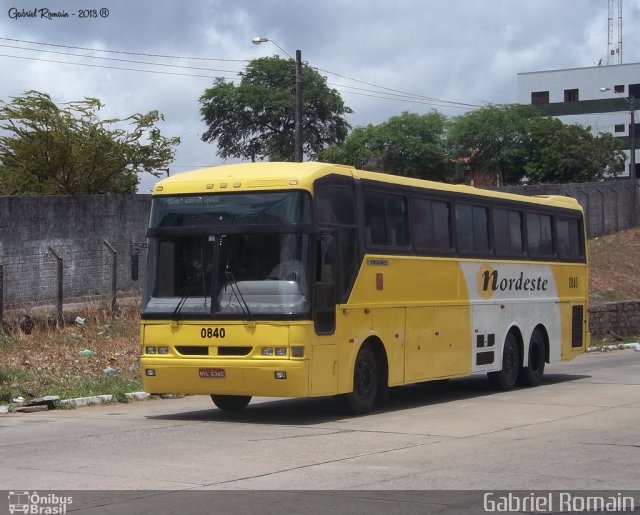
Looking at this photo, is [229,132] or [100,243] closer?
[100,243]

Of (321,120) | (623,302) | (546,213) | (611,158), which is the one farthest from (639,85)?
(546,213)

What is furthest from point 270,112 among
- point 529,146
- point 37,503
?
point 37,503

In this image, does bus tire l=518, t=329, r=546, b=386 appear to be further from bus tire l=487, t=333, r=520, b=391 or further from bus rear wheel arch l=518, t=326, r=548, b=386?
bus tire l=487, t=333, r=520, b=391

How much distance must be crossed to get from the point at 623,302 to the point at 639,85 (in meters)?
58.4

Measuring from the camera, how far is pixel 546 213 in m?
21.4

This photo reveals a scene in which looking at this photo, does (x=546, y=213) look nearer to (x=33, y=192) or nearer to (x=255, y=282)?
(x=255, y=282)

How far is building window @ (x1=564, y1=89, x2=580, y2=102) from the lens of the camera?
93575 millimetres

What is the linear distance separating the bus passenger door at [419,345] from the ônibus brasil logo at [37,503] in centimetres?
800

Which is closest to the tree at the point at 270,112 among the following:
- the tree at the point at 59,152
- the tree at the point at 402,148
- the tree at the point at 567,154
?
the tree at the point at 402,148

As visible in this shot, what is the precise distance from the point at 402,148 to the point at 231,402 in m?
65.6

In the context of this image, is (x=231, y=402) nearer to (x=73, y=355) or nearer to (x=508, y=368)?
(x=73, y=355)

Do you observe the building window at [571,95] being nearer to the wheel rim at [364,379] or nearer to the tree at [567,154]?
the tree at [567,154]

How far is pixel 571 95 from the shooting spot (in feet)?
308

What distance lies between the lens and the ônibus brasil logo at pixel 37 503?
28.7 ft
